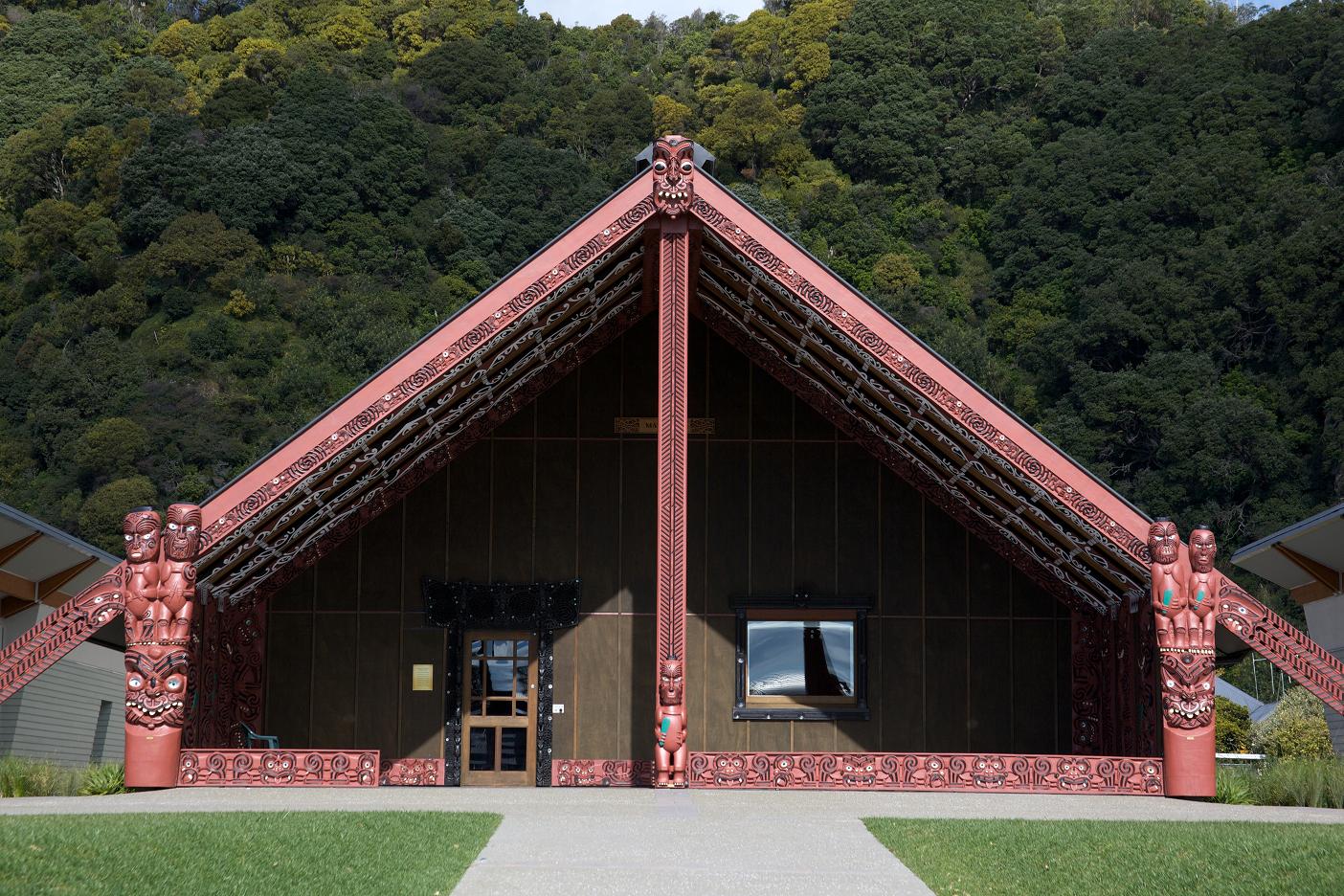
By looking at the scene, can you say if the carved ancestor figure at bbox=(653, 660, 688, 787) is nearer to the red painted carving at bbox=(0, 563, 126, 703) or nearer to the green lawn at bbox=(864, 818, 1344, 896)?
the green lawn at bbox=(864, 818, 1344, 896)

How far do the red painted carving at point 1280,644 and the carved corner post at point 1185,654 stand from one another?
0.18m

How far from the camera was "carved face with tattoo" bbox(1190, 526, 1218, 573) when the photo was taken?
47.9 feet

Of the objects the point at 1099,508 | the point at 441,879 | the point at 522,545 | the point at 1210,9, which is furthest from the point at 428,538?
the point at 1210,9

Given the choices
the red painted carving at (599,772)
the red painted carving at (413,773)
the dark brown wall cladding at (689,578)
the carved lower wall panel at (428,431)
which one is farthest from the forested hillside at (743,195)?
the red painted carving at (413,773)

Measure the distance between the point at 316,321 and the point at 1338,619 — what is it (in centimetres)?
4451

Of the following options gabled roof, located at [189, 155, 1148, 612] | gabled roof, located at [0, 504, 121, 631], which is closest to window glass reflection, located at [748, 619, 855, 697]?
gabled roof, located at [189, 155, 1148, 612]

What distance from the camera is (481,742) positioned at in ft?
61.5

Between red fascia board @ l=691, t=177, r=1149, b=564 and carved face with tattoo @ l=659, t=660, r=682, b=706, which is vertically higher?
red fascia board @ l=691, t=177, r=1149, b=564

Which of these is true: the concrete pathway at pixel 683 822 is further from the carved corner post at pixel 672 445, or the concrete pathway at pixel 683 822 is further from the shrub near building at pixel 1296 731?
the shrub near building at pixel 1296 731

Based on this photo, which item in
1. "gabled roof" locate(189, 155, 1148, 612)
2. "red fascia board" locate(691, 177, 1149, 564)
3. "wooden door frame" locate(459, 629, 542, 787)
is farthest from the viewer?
"wooden door frame" locate(459, 629, 542, 787)

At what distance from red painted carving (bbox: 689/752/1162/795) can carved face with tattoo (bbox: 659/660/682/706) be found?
55 cm

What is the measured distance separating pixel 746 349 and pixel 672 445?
401 centimetres

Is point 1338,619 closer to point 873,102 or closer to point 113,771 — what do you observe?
point 113,771

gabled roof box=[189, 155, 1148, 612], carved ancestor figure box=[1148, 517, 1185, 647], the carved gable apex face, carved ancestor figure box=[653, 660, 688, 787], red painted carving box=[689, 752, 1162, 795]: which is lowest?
red painted carving box=[689, 752, 1162, 795]
